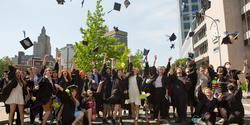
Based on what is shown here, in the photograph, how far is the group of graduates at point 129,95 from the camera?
18.6ft

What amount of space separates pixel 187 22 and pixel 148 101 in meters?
81.1

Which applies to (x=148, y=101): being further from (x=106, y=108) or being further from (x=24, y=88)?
(x=24, y=88)

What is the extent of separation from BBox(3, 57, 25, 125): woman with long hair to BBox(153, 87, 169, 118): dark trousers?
4.55 meters

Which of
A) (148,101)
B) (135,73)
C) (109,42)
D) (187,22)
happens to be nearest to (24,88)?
(135,73)

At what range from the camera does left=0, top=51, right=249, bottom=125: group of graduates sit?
566 cm

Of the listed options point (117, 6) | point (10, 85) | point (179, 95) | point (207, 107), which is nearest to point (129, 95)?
point (179, 95)

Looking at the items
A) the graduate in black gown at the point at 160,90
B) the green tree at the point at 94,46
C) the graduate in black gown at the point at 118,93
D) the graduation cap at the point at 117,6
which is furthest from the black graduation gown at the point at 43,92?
the green tree at the point at 94,46

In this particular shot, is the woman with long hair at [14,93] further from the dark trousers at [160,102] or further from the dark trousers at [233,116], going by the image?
the dark trousers at [233,116]

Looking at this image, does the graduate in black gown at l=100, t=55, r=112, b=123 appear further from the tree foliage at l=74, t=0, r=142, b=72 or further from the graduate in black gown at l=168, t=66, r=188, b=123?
the tree foliage at l=74, t=0, r=142, b=72

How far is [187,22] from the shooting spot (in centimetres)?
8194

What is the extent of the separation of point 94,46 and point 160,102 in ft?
64.7

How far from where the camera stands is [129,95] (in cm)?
666

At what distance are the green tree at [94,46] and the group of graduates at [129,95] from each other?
16.9 meters

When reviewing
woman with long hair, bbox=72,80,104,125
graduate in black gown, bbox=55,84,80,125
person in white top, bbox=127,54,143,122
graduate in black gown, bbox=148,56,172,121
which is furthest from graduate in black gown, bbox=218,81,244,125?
graduate in black gown, bbox=55,84,80,125
